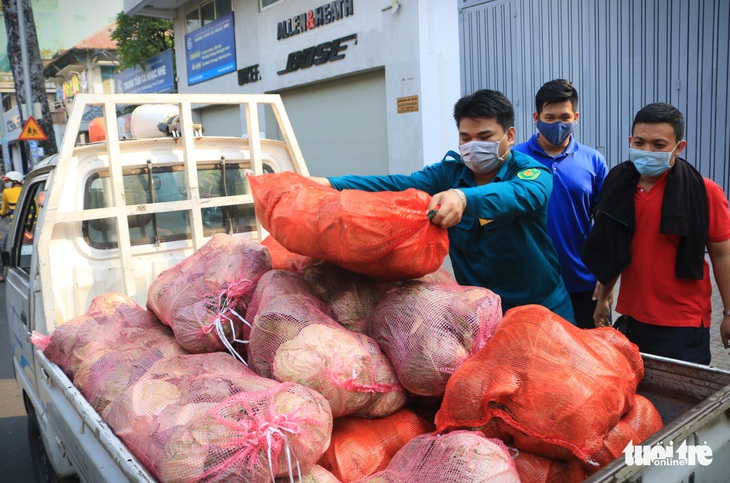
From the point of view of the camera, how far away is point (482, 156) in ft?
8.80

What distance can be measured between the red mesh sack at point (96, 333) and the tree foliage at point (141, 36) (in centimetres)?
1955

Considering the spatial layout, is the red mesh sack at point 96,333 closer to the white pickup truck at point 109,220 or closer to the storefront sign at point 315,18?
the white pickup truck at point 109,220

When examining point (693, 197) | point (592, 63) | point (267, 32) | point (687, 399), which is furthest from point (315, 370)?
point (267, 32)

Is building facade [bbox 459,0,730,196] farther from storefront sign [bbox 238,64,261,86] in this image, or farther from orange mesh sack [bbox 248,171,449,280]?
orange mesh sack [bbox 248,171,449,280]

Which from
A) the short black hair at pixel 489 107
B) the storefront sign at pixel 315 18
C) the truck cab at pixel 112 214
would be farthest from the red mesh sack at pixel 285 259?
the storefront sign at pixel 315 18

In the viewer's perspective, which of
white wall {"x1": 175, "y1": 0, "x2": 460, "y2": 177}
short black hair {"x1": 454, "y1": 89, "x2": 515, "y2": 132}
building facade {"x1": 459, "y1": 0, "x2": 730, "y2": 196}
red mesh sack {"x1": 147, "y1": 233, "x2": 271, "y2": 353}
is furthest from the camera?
white wall {"x1": 175, "y1": 0, "x2": 460, "y2": 177}

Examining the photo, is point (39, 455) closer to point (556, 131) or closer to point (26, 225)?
point (26, 225)

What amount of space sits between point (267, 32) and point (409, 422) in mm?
12676

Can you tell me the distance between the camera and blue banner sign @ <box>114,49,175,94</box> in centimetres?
1914

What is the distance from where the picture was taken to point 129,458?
1.80 meters

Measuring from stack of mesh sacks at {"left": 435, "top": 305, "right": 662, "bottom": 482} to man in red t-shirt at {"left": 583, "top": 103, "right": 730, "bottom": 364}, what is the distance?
114 centimetres

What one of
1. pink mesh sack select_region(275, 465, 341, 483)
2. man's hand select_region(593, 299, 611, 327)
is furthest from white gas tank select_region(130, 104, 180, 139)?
pink mesh sack select_region(275, 465, 341, 483)

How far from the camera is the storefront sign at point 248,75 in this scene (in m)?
14.0

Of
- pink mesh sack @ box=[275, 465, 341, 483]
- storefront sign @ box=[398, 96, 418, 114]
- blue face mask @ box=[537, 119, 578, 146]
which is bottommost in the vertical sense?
pink mesh sack @ box=[275, 465, 341, 483]
